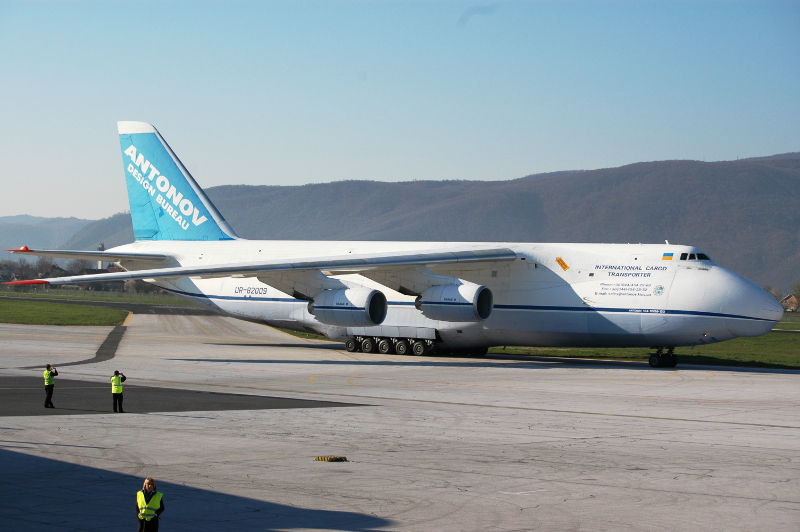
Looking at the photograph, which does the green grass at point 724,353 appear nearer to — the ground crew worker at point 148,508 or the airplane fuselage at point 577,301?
the airplane fuselage at point 577,301

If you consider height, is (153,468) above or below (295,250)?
below

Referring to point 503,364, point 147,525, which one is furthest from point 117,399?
point 503,364

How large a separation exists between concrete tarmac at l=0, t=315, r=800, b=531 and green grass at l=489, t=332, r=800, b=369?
7.47 m

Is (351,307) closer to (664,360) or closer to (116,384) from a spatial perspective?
(664,360)

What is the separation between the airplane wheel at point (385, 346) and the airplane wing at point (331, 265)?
416 cm

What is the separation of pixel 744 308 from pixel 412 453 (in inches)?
688

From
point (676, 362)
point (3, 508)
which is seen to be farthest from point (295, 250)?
point (3, 508)

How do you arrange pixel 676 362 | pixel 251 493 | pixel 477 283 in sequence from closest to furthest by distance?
pixel 251 493
pixel 676 362
pixel 477 283

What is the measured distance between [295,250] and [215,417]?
1990cm

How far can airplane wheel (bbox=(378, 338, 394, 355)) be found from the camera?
3338 cm

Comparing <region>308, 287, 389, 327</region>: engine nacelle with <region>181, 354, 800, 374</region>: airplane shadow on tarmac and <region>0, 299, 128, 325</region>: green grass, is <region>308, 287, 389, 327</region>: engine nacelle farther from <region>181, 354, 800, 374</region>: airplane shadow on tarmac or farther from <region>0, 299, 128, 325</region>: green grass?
<region>0, 299, 128, 325</region>: green grass

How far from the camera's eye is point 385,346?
110ft

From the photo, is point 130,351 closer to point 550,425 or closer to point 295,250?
point 295,250

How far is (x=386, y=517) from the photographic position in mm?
8750
